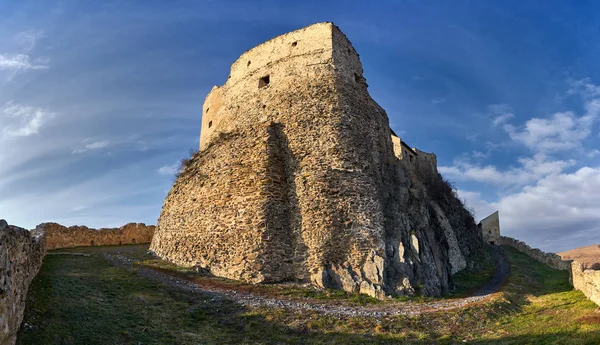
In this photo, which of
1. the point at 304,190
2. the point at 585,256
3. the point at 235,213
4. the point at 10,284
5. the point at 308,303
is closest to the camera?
the point at 10,284

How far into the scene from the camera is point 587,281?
16.4m

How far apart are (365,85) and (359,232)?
32.9ft

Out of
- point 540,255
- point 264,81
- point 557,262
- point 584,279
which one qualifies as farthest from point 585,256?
point 264,81

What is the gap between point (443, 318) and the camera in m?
13.5

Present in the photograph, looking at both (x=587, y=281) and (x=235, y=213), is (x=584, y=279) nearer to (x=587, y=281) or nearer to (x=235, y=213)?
(x=587, y=281)

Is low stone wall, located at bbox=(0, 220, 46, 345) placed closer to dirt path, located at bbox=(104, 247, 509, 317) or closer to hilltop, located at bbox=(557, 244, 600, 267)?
dirt path, located at bbox=(104, 247, 509, 317)

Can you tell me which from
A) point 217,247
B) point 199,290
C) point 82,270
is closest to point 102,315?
point 199,290

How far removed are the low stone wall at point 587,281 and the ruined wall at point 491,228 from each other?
31038 millimetres

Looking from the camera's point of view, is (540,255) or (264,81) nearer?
(264,81)

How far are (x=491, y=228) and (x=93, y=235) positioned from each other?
44902 mm

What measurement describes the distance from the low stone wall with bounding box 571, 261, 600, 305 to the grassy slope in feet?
1.77

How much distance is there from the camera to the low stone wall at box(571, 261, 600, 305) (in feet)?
48.2

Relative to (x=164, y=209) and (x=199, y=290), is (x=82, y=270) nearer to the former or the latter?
(x=199, y=290)

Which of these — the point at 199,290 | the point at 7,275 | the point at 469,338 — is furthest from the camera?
the point at 199,290
